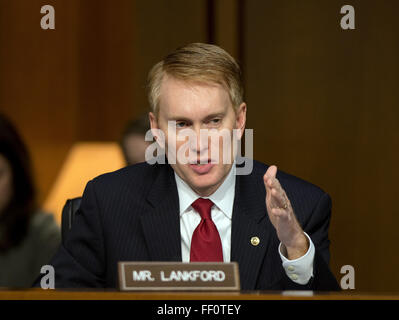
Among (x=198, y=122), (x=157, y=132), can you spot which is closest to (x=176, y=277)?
(x=198, y=122)

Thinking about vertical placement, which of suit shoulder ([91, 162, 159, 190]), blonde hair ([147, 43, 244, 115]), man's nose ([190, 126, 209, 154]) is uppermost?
blonde hair ([147, 43, 244, 115])

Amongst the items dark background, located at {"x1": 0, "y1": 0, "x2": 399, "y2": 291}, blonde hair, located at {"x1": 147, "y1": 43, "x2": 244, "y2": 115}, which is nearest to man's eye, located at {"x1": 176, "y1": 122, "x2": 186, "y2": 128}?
blonde hair, located at {"x1": 147, "y1": 43, "x2": 244, "y2": 115}

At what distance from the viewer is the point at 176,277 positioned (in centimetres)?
139

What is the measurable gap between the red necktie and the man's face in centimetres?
9

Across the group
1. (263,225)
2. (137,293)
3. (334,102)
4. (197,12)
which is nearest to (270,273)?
(263,225)

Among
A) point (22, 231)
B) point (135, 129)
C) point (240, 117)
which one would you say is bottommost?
point (22, 231)

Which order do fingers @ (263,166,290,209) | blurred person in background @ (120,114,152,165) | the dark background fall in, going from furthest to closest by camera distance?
1. the dark background
2. blurred person in background @ (120,114,152,165)
3. fingers @ (263,166,290,209)

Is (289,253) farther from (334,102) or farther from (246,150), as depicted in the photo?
(334,102)

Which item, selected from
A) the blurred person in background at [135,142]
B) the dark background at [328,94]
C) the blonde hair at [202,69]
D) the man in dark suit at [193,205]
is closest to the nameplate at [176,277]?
the man in dark suit at [193,205]

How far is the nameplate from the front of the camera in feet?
4.52

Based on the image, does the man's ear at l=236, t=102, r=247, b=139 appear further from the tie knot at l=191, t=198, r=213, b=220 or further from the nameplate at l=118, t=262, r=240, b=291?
the nameplate at l=118, t=262, r=240, b=291

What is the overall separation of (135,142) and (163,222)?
1565 millimetres

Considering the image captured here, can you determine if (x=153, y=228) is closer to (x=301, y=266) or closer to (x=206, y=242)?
(x=206, y=242)

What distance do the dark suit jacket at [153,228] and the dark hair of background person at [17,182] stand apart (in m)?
0.78
